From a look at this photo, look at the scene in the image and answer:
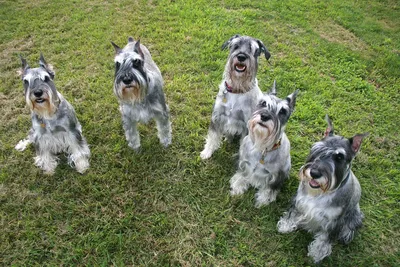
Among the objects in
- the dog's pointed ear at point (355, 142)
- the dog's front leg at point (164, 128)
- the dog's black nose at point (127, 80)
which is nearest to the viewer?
the dog's pointed ear at point (355, 142)

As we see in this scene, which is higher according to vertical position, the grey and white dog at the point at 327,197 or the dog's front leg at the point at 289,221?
the grey and white dog at the point at 327,197

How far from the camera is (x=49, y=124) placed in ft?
18.0

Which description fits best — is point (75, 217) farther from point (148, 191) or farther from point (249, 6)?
point (249, 6)

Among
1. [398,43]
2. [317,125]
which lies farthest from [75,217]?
[398,43]

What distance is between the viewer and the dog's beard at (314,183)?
12.7 feet

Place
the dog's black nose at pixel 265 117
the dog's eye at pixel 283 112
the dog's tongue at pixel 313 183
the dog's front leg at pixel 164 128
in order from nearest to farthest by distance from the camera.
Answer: the dog's tongue at pixel 313 183, the dog's black nose at pixel 265 117, the dog's eye at pixel 283 112, the dog's front leg at pixel 164 128

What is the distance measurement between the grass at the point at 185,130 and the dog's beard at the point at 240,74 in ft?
5.56

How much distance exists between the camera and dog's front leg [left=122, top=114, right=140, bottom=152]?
5879mm

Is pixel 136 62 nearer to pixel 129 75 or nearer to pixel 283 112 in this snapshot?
pixel 129 75

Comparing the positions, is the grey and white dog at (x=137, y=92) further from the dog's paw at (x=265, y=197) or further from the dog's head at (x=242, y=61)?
the dog's paw at (x=265, y=197)

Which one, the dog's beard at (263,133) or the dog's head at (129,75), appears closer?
the dog's beard at (263,133)

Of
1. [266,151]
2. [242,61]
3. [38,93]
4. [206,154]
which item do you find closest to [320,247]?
[266,151]

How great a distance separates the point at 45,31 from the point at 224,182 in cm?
804

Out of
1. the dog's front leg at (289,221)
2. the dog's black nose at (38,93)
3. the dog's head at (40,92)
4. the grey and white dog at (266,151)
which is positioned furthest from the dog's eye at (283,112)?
the dog's black nose at (38,93)
